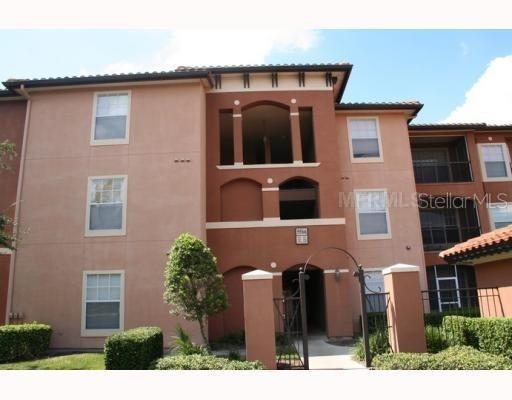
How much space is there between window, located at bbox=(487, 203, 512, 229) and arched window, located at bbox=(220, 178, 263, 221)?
11.4 meters

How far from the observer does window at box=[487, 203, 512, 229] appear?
64.8 ft

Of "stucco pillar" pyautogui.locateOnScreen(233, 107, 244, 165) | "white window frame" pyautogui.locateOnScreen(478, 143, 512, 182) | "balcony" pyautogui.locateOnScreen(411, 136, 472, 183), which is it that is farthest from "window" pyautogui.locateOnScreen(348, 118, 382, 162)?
"white window frame" pyautogui.locateOnScreen(478, 143, 512, 182)

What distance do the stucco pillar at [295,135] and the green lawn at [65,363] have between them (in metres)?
10.1

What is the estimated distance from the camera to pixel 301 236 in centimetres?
1606

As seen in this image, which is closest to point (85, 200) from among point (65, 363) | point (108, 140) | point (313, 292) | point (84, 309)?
point (108, 140)

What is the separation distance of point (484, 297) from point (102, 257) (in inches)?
471

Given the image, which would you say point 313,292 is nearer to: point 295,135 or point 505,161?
point 295,135

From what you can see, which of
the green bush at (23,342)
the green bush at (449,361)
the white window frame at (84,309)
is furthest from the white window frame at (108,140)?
the green bush at (449,361)

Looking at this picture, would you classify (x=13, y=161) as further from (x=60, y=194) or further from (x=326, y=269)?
(x=326, y=269)

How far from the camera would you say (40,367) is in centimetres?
1095

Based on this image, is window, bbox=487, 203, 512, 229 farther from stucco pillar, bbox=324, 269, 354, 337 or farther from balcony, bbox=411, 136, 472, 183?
stucco pillar, bbox=324, 269, 354, 337

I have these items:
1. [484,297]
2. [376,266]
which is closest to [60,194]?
[376,266]

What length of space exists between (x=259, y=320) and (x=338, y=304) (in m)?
7.00

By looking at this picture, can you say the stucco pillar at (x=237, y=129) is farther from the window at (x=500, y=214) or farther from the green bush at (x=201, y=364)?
the window at (x=500, y=214)
